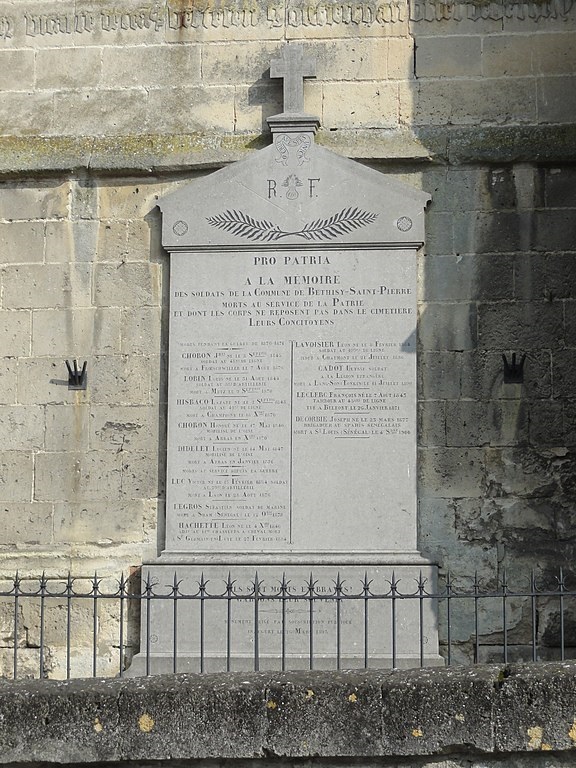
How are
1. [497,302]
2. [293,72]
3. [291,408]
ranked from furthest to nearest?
[293,72] < [497,302] < [291,408]

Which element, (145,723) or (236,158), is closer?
(145,723)

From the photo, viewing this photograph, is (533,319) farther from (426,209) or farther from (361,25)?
(361,25)

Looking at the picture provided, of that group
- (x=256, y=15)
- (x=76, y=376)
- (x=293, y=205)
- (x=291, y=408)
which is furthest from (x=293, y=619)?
(x=256, y=15)

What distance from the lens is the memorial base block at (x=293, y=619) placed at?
25.5 feet

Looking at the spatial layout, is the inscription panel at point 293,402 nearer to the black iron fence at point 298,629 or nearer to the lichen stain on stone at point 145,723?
the black iron fence at point 298,629

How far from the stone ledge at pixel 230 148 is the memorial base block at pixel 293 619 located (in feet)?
9.17

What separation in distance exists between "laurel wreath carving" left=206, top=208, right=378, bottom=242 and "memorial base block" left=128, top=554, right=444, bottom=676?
88.4 inches

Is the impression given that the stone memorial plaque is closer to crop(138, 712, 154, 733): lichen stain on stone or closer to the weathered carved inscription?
the weathered carved inscription

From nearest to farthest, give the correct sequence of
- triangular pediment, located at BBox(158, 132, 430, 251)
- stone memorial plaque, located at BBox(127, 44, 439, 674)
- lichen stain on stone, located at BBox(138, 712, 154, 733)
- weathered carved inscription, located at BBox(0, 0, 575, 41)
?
lichen stain on stone, located at BBox(138, 712, 154, 733), stone memorial plaque, located at BBox(127, 44, 439, 674), triangular pediment, located at BBox(158, 132, 430, 251), weathered carved inscription, located at BBox(0, 0, 575, 41)

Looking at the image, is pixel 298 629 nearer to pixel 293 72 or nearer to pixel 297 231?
pixel 297 231

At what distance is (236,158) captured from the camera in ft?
28.2

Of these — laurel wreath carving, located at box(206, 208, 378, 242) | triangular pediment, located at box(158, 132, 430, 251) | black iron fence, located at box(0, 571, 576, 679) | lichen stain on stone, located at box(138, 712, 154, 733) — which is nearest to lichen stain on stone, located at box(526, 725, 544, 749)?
lichen stain on stone, located at box(138, 712, 154, 733)

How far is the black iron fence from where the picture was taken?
7793 mm

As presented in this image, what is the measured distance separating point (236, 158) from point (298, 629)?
3.29 m
